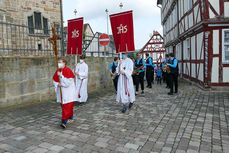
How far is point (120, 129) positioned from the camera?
15.1ft

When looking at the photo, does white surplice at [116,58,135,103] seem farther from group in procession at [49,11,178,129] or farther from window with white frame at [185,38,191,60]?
window with white frame at [185,38,191,60]

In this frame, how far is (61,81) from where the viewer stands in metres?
4.84

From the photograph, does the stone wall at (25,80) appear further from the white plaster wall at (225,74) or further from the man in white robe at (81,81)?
the white plaster wall at (225,74)

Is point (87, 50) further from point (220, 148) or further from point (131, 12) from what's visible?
point (220, 148)

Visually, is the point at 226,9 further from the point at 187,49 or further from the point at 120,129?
the point at 120,129

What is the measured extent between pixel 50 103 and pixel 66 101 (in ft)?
10.0

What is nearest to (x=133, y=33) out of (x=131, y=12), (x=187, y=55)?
(x=131, y=12)

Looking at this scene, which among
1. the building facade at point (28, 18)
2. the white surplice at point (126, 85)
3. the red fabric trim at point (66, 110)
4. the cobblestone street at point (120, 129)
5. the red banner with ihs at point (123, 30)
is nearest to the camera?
the cobblestone street at point (120, 129)

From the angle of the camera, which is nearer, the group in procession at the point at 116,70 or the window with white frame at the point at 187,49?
the group in procession at the point at 116,70

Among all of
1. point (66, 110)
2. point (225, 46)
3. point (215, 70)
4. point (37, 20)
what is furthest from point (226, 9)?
point (37, 20)

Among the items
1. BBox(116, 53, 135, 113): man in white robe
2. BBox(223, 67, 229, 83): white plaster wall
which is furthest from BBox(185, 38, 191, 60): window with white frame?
BBox(116, 53, 135, 113): man in white robe

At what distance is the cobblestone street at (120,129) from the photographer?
3691 millimetres

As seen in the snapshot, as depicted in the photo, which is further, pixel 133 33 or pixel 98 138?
pixel 133 33

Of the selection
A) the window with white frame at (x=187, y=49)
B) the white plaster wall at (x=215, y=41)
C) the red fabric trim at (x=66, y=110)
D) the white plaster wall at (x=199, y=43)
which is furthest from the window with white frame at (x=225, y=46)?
the red fabric trim at (x=66, y=110)
